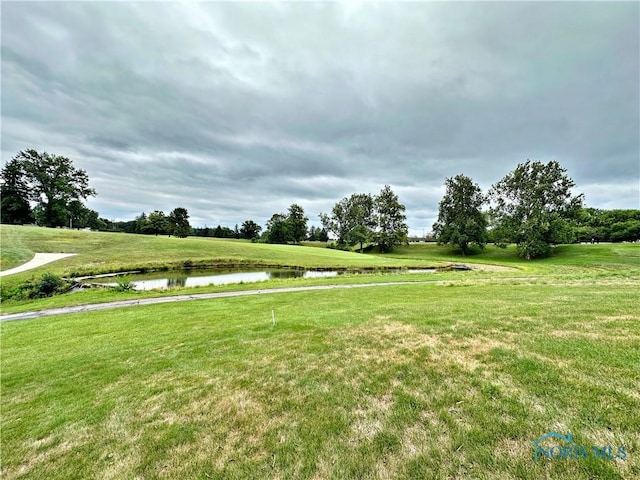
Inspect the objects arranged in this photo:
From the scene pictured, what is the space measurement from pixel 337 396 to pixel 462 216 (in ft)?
182

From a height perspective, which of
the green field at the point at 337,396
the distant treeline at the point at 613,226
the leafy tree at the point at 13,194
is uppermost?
the leafy tree at the point at 13,194

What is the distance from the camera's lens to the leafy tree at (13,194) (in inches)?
2212

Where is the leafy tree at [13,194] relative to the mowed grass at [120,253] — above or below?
above

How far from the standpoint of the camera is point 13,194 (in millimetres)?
57344

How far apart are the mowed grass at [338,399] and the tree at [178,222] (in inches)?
3471

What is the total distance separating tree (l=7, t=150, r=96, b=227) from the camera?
53219 millimetres

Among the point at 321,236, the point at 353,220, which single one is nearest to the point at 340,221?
the point at 353,220

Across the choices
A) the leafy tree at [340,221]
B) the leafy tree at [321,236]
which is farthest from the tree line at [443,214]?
the leafy tree at [321,236]

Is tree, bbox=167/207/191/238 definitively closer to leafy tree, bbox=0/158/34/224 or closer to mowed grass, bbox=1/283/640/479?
leafy tree, bbox=0/158/34/224

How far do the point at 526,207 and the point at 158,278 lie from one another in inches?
2070

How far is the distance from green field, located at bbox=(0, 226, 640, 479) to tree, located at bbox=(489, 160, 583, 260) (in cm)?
4065

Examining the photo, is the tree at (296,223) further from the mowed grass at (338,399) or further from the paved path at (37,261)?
the mowed grass at (338,399)

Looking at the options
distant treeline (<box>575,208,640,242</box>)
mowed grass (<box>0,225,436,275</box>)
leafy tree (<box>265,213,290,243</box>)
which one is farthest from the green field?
distant treeline (<box>575,208,640,242</box>)

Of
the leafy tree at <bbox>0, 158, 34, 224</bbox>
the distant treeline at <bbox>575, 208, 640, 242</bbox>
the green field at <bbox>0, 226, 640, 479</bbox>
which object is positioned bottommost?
the green field at <bbox>0, 226, 640, 479</bbox>
